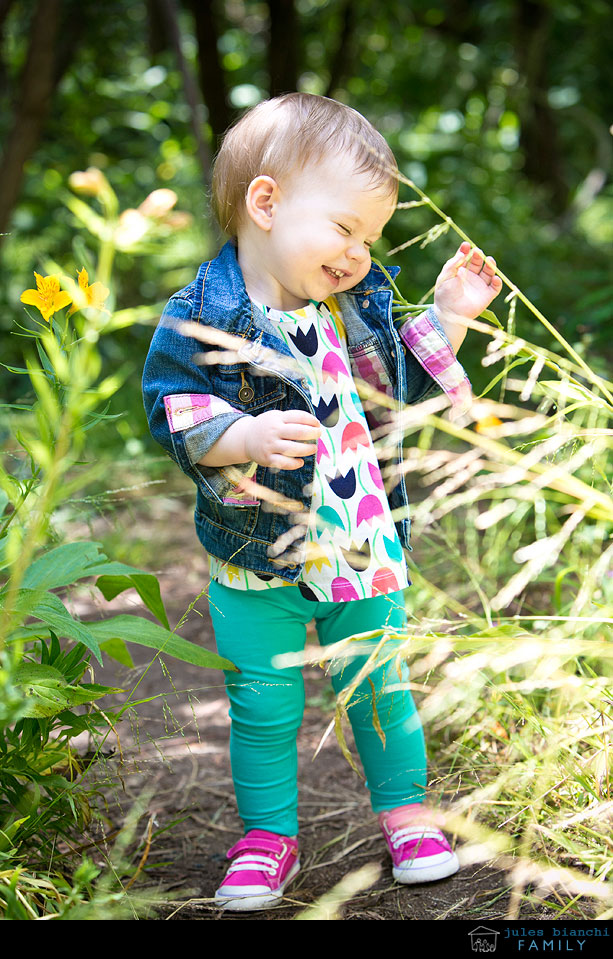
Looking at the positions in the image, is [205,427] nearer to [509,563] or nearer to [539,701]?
[539,701]

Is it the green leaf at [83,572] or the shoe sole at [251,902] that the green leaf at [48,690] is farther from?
the shoe sole at [251,902]

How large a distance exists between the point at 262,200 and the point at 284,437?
0.43 metres

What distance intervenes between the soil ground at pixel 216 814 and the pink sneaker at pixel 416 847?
0.02 metres

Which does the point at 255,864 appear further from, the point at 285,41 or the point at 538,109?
the point at 538,109

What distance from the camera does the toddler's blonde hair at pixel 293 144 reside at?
4.50 ft

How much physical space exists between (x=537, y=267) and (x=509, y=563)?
2.67 m

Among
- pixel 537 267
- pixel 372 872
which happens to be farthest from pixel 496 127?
pixel 372 872

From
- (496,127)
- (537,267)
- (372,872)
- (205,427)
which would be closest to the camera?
(205,427)

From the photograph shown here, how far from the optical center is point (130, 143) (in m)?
4.86

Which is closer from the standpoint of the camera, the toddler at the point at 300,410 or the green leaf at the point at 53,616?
the green leaf at the point at 53,616

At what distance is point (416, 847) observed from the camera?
4.54ft

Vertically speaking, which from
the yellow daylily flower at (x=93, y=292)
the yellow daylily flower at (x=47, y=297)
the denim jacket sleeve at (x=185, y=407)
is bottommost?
the denim jacket sleeve at (x=185, y=407)

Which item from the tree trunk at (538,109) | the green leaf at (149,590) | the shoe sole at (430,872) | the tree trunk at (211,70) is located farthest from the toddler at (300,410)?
the tree trunk at (538,109)
